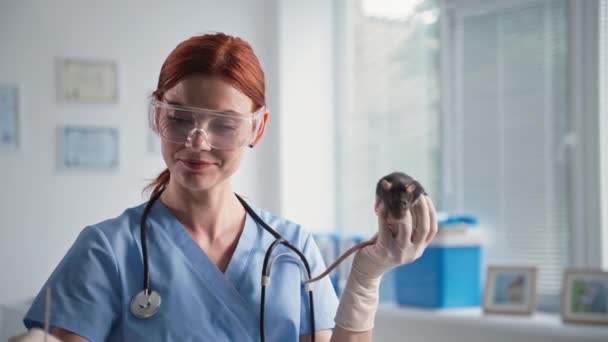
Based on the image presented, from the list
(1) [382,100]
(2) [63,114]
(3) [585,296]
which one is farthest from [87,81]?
(3) [585,296]

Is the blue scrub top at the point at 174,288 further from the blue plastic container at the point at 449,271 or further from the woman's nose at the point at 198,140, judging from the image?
the blue plastic container at the point at 449,271

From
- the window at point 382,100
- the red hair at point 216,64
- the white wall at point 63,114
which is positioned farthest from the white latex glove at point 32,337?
the window at point 382,100

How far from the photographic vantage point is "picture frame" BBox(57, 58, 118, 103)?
9.95 ft

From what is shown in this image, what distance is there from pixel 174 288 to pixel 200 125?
29 cm

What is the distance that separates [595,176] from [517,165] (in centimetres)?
31

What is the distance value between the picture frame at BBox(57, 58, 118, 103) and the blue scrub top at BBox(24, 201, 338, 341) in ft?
5.67

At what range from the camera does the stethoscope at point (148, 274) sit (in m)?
1.31

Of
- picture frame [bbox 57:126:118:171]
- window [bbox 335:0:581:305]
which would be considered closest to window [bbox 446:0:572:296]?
window [bbox 335:0:581:305]


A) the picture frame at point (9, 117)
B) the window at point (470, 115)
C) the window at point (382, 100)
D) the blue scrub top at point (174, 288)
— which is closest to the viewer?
the blue scrub top at point (174, 288)

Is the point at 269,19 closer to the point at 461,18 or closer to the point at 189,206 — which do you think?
the point at 461,18

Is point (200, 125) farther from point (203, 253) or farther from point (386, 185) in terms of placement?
point (386, 185)

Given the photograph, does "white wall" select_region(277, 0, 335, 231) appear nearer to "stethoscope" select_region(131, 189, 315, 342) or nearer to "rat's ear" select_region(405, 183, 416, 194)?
"stethoscope" select_region(131, 189, 315, 342)

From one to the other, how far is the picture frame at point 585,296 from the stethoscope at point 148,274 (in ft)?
4.23

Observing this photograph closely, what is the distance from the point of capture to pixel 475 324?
2.52m
